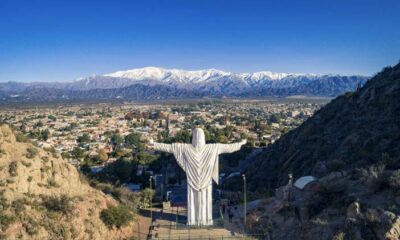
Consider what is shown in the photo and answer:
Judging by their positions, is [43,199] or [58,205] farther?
[43,199]

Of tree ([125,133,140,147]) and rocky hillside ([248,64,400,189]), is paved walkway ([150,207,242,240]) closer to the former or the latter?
rocky hillside ([248,64,400,189])

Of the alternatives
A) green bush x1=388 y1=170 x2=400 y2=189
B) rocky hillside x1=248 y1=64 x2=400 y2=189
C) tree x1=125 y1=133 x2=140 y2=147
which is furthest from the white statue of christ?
tree x1=125 y1=133 x2=140 y2=147

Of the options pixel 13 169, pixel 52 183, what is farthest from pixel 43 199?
pixel 13 169

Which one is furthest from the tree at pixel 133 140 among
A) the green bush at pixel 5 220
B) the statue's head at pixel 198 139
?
the green bush at pixel 5 220

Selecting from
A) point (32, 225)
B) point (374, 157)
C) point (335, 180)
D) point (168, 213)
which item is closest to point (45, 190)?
point (32, 225)

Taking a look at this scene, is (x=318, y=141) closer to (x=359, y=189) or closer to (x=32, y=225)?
(x=359, y=189)

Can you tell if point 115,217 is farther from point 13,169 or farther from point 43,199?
point 13,169
